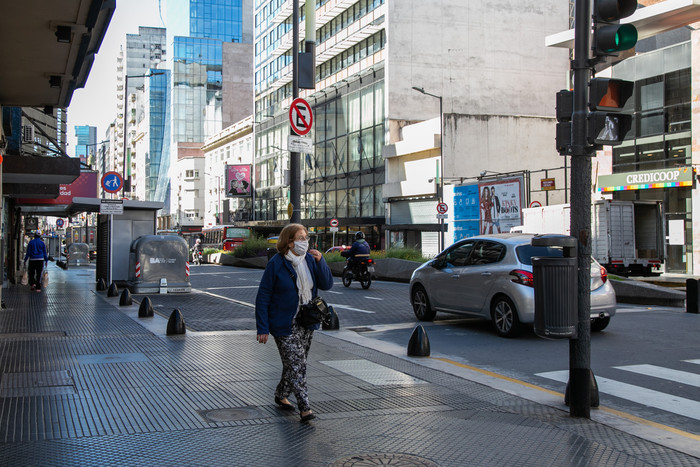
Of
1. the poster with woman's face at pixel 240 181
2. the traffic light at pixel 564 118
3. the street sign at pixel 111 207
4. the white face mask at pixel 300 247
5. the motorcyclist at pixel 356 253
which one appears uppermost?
the poster with woman's face at pixel 240 181

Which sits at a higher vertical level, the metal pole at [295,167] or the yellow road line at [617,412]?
the metal pole at [295,167]

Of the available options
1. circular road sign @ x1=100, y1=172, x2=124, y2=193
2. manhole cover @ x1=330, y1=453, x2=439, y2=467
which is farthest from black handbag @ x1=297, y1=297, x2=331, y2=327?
circular road sign @ x1=100, y1=172, x2=124, y2=193

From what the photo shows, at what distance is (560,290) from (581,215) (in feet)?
2.46

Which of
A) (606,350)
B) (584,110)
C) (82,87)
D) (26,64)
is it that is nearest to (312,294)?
(584,110)

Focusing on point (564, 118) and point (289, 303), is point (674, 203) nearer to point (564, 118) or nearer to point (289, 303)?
point (564, 118)

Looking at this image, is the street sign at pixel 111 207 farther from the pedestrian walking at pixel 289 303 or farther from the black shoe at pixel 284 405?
the pedestrian walking at pixel 289 303

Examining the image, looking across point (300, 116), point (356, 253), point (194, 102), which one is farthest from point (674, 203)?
point (194, 102)

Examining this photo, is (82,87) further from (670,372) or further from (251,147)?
(251,147)

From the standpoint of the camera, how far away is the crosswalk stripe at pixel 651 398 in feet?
22.1

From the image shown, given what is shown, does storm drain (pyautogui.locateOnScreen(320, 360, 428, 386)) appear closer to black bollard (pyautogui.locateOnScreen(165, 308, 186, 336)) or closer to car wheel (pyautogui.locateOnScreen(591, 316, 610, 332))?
black bollard (pyautogui.locateOnScreen(165, 308, 186, 336))

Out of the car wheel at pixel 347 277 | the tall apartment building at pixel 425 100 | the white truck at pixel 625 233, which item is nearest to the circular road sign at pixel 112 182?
the car wheel at pixel 347 277

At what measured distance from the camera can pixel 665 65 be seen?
31969 mm

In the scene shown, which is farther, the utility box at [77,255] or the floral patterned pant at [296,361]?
the utility box at [77,255]

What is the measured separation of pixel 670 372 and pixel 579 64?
13.9 ft
